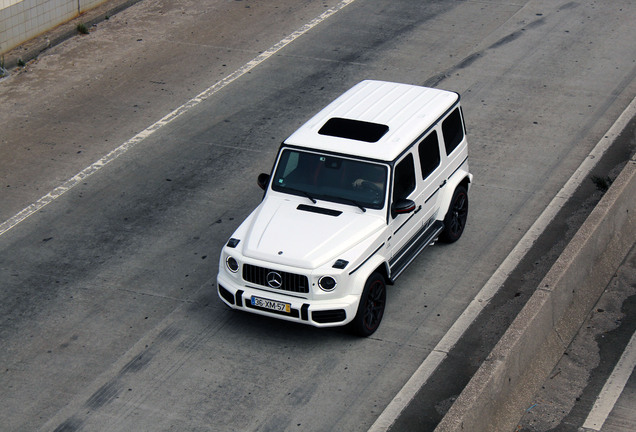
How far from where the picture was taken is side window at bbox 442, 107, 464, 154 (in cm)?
1241

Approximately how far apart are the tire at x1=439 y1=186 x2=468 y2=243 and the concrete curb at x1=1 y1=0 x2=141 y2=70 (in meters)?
9.35

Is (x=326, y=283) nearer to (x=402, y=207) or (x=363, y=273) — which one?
(x=363, y=273)

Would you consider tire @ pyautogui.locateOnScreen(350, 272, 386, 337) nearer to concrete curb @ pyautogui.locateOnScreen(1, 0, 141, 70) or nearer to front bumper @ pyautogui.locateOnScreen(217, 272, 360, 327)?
front bumper @ pyautogui.locateOnScreen(217, 272, 360, 327)

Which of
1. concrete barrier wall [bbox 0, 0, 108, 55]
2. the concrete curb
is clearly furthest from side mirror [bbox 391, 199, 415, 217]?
concrete barrier wall [bbox 0, 0, 108, 55]

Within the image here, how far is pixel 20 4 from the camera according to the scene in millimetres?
18891

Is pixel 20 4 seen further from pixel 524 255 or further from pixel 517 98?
pixel 524 255

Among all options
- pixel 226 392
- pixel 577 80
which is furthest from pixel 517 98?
pixel 226 392

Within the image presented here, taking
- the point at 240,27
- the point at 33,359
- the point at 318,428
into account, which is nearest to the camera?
the point at 318,428

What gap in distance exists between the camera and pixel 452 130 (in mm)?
12586

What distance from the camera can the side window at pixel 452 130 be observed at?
12406 millimetres

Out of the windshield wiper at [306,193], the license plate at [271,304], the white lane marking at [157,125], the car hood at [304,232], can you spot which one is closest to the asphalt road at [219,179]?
the white lane marking at [157,125]

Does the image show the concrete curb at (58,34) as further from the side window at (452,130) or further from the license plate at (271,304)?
the license plate at (271,304)

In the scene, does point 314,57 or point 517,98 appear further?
point 314,57

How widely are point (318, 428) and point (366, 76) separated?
918cm
